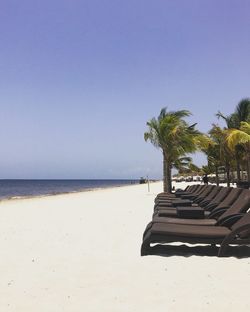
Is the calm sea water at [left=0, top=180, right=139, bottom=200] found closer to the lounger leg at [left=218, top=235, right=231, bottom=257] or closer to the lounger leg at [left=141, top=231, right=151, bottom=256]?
the lounger leg at [left=141, top=231, right=151, bottom=256]

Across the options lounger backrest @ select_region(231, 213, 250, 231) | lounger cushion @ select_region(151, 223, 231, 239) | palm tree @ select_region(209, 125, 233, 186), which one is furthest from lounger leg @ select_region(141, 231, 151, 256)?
palm tree @ select_region(209, 125, 233, 186)

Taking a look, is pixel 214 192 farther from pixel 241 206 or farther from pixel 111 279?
pixel 111 279

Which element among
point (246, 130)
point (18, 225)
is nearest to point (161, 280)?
point (18, 225)

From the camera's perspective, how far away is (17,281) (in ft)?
15.4

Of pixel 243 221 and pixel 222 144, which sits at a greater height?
pixel 222 144

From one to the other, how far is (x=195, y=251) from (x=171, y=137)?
16.1m

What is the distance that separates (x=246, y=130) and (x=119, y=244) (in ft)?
59.8

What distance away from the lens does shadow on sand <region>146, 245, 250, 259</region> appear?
5.70m

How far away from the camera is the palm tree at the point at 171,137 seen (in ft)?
Answer: 71.6

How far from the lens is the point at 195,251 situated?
5.92 metres

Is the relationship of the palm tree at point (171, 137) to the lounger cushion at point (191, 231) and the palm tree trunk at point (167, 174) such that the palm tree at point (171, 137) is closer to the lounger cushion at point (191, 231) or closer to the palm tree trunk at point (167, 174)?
the palm tree trunk at point (167, 174)

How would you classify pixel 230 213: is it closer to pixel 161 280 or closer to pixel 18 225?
pixel 161 280

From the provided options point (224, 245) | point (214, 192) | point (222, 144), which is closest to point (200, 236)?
point (224, 245)

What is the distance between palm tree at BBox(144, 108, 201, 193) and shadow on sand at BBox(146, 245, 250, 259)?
15633mm
